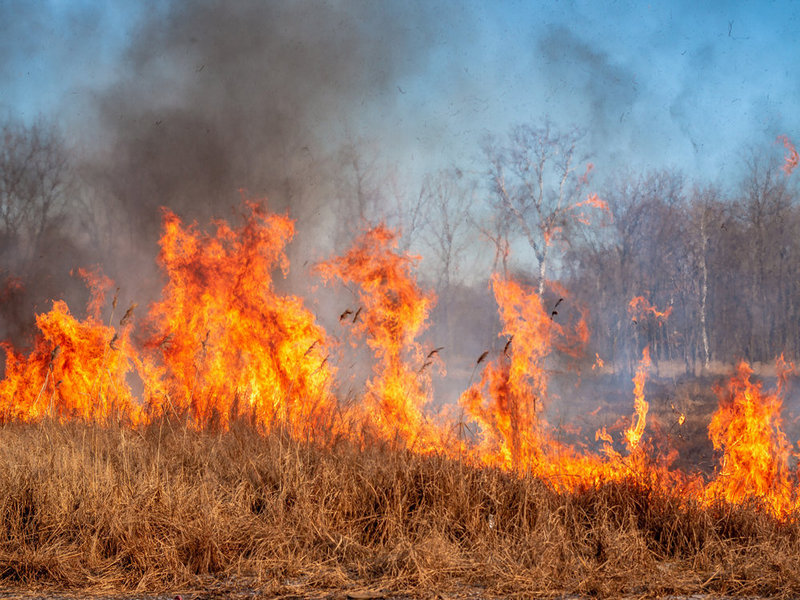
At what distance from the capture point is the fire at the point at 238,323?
385 inches

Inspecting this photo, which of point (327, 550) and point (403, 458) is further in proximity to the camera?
point (403, 458)

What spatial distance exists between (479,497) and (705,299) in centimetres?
2213

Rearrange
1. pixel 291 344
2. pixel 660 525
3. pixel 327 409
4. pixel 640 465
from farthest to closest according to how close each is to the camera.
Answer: pixel 291 344 < pixel 327 409 < pixel 640 465 < pixel 660 525

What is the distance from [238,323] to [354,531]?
226 inches

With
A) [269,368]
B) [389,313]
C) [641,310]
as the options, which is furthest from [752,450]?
[641,310]

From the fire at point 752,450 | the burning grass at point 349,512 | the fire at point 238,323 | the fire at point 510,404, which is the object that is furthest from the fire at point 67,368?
the fire at point 752,450

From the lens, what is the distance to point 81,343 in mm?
10609

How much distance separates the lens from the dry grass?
4.27 metres

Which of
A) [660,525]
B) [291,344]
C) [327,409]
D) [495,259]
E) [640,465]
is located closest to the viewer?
[660,525]

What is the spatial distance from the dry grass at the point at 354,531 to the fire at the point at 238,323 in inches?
139

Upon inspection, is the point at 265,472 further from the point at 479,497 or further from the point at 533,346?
the point at 533,346

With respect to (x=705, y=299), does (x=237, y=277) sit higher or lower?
lower

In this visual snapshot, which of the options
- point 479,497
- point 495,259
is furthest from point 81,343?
point 495,259

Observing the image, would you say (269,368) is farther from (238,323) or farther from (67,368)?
(67,368)
